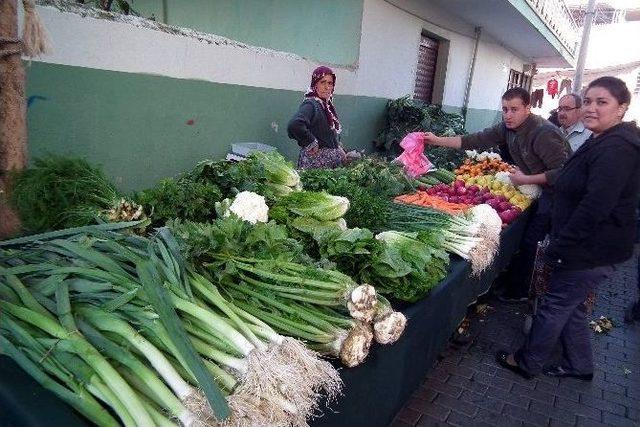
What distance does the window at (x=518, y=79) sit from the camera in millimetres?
16078

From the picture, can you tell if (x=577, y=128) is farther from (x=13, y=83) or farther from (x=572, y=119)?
(x=13, y=83)

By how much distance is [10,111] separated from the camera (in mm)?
2061

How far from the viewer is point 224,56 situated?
15.1ft

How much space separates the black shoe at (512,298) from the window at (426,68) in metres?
5.53

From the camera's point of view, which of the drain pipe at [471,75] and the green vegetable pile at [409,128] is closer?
the green vegetable pile at [409,128]

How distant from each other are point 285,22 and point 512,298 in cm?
548

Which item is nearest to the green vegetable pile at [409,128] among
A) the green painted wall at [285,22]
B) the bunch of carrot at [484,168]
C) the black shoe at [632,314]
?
the bunch of carrot at [484,168]

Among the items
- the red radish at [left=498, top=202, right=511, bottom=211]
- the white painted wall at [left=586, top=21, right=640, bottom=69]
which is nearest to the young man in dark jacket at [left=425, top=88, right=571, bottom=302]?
the red radish at [left=498, top=202, right=511, bottom=211]

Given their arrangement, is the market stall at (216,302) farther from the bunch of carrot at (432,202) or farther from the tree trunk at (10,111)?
the bunch of carrot at (432,202)

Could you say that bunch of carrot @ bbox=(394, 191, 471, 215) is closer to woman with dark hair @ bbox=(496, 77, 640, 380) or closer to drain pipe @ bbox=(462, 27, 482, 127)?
woman with dark hair @ bbox=(496, 77, 640, 380)

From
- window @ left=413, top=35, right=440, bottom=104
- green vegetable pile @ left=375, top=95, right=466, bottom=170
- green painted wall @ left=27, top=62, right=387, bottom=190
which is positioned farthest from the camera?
window @ left=413, top=35, right=440, bottom=104

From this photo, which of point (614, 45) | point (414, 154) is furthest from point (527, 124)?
point (614, 45)

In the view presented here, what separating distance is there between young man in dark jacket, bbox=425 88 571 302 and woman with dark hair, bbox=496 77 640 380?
132 cm

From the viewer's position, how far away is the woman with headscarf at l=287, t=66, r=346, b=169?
4340 mm
